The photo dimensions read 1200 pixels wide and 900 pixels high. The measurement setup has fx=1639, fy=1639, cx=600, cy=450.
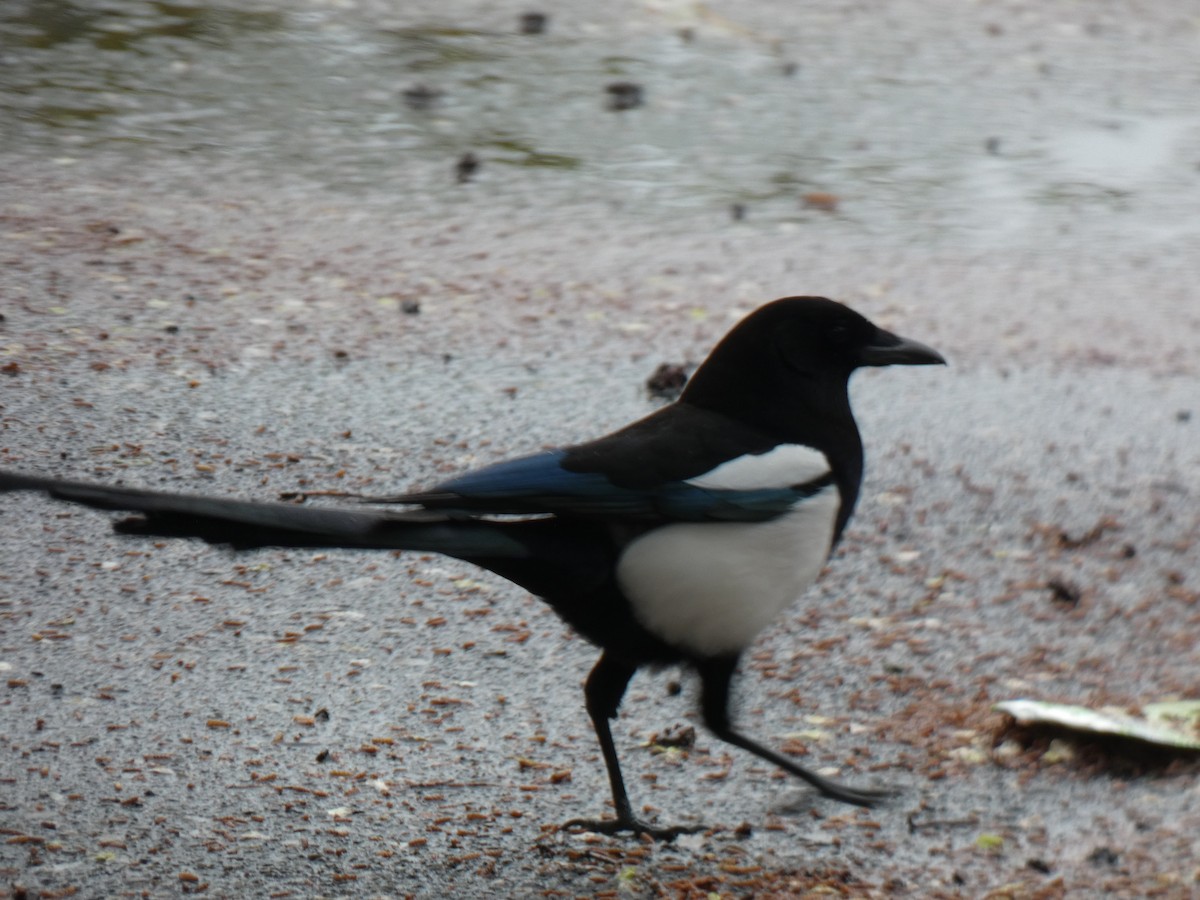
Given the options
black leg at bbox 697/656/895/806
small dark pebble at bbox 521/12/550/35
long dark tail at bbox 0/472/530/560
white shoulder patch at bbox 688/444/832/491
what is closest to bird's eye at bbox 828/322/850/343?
white shoulder patch at bbox 688/444/832/491

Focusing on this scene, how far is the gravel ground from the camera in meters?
3.09

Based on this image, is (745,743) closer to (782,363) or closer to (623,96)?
(782,363)

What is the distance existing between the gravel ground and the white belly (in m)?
0.47

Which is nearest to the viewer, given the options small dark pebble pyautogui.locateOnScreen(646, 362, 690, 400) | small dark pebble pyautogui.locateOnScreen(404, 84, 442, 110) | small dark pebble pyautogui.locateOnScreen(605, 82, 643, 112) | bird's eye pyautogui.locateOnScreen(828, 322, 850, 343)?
bird's eye pyautogui.locateOnScreen(828, 322, 850, 343)

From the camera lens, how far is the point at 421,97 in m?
8.56

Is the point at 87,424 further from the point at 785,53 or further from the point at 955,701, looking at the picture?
the point at 785,53

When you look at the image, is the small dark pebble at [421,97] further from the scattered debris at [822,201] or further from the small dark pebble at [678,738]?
the small dark pebble at [678,738]

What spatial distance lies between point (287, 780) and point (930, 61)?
310 inches

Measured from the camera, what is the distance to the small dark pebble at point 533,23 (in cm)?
1005

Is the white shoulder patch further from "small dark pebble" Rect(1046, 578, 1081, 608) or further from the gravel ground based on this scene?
"small dark pebble" Rect(1046, 578, 1081, 608)

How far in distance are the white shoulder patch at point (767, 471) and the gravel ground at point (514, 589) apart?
0.71 m

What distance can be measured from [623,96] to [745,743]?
243 inches

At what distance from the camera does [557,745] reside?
3469 millimetres

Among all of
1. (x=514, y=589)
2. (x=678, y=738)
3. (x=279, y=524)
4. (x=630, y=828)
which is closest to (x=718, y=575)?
(x=630, y=828)
